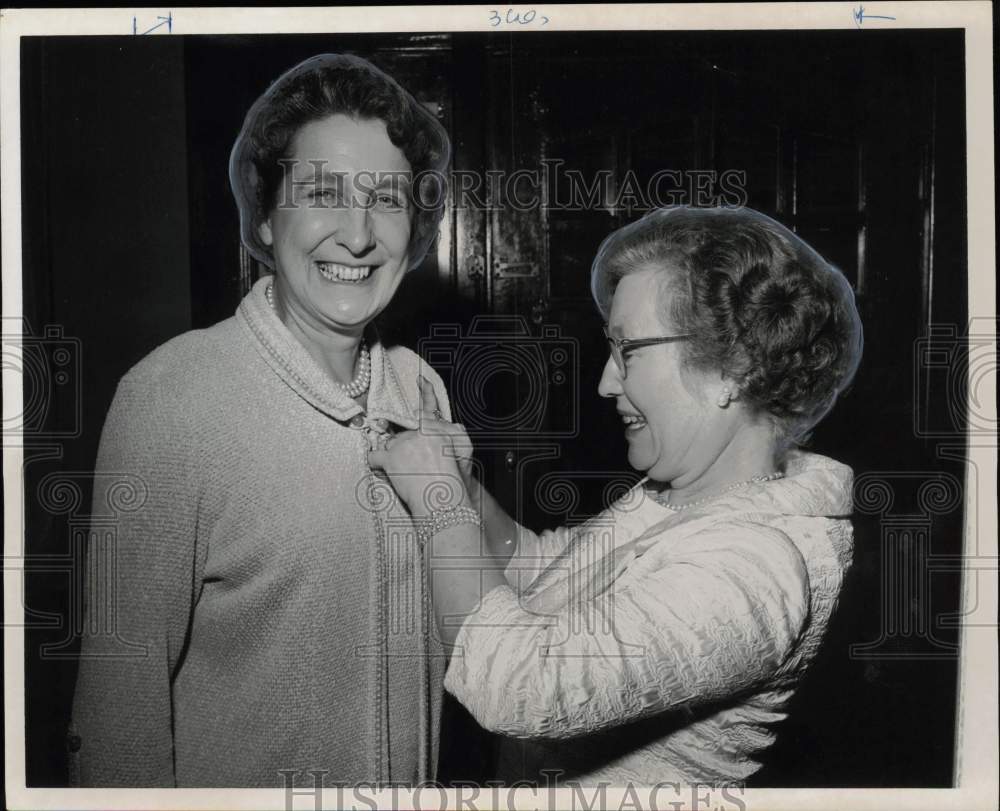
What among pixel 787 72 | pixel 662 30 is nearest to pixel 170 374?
pixel 662 30

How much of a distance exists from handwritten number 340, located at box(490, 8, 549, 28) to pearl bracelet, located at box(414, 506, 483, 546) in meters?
0.86

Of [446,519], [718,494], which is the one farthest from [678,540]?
[446,519]

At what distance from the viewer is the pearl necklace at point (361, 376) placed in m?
→ 1.49

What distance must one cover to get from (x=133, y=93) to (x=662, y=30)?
94 cm

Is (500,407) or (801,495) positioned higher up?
(500,407)

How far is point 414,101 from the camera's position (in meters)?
1.51

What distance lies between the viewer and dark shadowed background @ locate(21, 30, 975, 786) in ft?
5.08

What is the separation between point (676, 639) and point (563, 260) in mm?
712

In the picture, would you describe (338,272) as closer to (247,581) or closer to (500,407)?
(500,407)

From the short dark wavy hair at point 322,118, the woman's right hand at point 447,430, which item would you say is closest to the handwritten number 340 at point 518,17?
the short dark wavy hair at point 322,118

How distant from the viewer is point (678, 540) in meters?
1.38

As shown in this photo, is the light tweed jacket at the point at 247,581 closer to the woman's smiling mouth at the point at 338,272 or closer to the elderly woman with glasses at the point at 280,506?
the elderly woman with glasses at the point at 280,506


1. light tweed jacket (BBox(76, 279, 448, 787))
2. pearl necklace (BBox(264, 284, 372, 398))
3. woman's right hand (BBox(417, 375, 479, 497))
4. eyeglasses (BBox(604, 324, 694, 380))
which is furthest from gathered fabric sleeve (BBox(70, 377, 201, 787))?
eyeglasses (BBox(604, 324, 694, 380))

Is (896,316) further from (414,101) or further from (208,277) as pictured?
(208,277)
